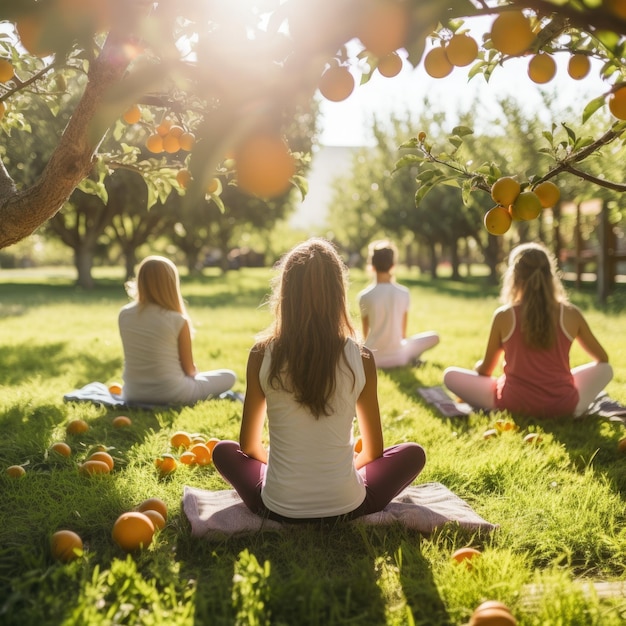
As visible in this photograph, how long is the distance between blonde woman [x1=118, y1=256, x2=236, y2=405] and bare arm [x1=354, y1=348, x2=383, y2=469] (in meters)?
2.41

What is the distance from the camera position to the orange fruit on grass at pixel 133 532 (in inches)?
105

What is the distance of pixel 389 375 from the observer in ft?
22.1

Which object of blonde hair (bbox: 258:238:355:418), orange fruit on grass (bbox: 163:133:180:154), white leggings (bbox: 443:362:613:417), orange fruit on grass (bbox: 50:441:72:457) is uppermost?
orange fruit on grass (bbox: 163:133:180:154)

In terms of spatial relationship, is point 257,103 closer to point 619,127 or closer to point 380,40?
point 380,40

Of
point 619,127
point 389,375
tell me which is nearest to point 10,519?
point 619,127

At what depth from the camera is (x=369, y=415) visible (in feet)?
10.2

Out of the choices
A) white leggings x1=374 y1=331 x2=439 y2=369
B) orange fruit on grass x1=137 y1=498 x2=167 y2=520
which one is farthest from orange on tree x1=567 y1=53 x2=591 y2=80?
white leggings x1=374 y1=331 x2=439 y2=369

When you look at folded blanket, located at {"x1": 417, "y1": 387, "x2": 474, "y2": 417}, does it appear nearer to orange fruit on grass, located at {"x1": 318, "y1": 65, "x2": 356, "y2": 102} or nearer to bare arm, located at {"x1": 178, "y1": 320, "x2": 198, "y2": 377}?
bare arm, located at {"x1": 178, "y1": 320, "x2": 198, "y2": 377}

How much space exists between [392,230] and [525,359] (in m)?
25.0

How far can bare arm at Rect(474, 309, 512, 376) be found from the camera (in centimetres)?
486

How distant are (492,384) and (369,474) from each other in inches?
Answer: 91.2

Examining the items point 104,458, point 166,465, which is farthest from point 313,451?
point 104,458

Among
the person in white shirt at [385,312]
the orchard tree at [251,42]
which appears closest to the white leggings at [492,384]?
the person in white shirt at [385,312]

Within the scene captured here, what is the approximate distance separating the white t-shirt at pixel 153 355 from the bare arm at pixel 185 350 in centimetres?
3
